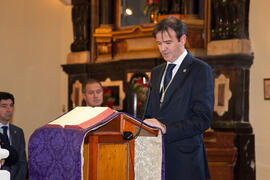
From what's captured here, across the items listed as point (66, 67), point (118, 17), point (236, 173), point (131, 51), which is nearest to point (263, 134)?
point (236, 173)

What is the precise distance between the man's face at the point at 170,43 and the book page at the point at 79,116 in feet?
1.81

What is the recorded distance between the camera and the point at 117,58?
9969 mm

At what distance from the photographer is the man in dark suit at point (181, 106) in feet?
10.1

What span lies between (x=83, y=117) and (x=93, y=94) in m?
2.79

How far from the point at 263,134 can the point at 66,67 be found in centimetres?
461

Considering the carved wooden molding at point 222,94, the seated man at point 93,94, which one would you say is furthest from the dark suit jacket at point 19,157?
the carved wooden molding at point 222,94

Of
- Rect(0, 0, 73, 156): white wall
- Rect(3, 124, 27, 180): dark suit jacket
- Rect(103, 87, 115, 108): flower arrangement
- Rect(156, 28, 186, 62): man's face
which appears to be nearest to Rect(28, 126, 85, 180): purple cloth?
Rect(156, 28, 186, 62): man's face

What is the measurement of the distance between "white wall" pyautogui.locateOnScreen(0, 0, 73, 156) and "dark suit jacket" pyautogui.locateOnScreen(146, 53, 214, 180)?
25.2ft

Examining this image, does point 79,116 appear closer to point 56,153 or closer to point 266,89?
point 56,153

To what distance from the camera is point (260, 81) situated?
7992 millimetres

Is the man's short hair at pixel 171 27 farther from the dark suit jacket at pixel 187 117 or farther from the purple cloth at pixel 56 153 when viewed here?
the purple cloth at pixel 56 153

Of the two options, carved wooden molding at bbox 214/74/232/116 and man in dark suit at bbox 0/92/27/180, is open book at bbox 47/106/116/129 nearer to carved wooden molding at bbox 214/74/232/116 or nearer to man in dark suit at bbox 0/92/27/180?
man in dark suit at bbox 0/92/27/180

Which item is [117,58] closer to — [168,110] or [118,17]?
[118,17]

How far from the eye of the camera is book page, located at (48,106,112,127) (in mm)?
3006
